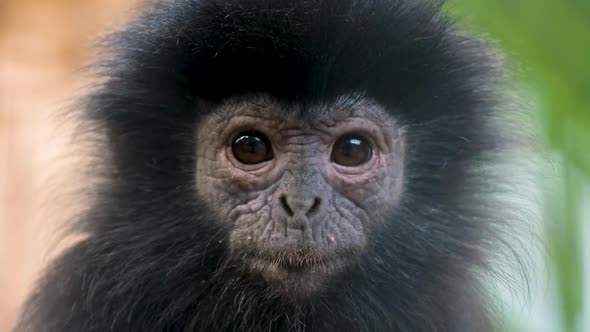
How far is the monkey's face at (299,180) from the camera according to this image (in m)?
2.87

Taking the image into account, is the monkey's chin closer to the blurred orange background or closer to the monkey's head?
the monkey's head

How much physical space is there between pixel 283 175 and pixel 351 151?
1.10 feet

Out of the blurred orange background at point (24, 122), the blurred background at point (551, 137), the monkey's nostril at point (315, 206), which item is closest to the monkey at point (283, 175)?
the monkey's nostril at point (315, 206)

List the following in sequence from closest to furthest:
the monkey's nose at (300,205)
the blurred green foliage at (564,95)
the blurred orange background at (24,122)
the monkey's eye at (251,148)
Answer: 1. the monkey's nose at (300,205)
2. the blurred green foliage at (564,95)
3. the monkey's eye at (251,148)
4. the blurred orange background at (24,122)

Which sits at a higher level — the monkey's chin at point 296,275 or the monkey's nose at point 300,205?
the monkey's nose at point 300,205

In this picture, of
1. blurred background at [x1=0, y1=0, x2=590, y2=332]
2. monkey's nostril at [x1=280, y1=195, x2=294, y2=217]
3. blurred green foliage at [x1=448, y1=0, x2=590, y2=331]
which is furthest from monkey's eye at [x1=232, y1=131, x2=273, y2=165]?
blurred green foliage at [x1=448, y1=0, x2=590, y2=331]

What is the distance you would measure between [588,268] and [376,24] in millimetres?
1406

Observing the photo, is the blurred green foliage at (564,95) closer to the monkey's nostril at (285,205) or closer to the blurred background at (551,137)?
the blurred background at (551,137)

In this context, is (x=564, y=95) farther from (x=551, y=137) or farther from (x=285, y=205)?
(x=285, y=205)

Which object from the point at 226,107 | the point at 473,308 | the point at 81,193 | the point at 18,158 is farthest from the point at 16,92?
the point at 473,308

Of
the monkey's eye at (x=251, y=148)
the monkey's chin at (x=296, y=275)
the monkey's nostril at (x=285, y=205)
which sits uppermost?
the monkey's eye at (x=251, y=148)

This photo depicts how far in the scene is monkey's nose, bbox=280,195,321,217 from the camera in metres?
2.82

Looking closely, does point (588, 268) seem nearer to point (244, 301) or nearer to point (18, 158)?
point (244, 301)

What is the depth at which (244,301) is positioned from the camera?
3066 mm
